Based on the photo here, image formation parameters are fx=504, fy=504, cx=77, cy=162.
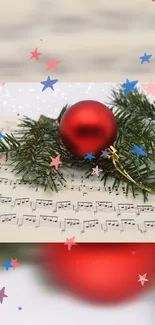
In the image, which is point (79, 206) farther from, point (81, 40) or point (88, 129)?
point (81, 40)

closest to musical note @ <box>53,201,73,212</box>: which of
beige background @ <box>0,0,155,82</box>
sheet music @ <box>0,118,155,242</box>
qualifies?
sheet music @ <box>0,118,155,242</box>

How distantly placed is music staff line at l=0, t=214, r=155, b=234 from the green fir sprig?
56 millimetres

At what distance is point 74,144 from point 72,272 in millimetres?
160

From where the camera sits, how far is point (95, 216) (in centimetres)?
55

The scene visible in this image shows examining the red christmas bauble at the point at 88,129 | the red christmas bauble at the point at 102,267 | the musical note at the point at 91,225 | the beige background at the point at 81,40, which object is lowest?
the red christmas bauble at the point at 102,267

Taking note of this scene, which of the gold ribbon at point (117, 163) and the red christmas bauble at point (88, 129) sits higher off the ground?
the red christmas bauble at point (88, 129)

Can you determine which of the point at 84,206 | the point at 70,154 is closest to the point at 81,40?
the point at 70,154

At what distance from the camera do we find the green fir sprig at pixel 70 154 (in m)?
0.61

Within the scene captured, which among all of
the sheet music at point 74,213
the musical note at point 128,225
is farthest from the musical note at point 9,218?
the musical note at point 128,225

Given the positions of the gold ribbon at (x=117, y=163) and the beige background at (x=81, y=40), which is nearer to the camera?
the gold ribbon at (x=117, y=163)

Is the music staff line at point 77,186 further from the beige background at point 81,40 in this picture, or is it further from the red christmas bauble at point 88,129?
the beige background at point 81,40

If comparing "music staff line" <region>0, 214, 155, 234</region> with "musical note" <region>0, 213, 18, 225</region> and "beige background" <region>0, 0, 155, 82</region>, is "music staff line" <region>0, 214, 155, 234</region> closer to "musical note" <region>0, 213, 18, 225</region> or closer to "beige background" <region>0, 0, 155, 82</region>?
"musical note" <region>0, 213, 18, 225</region>

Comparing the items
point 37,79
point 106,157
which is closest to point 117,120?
point 106,157

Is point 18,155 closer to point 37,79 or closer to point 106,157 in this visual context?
point 106,157
